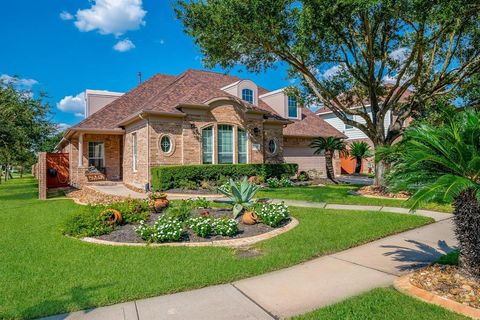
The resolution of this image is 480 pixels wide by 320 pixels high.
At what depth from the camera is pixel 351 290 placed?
161 inches

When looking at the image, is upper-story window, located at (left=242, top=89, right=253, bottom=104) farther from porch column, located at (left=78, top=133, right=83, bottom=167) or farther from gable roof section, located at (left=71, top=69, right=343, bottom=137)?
porch column, located at (left=78, top=133, right=83, bottom=167)

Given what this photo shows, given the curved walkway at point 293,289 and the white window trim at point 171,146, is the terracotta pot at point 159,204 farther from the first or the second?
the white window trim at point 171,146

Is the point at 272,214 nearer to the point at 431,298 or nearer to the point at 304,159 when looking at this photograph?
the point at 431,298

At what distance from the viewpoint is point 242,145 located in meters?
17.6

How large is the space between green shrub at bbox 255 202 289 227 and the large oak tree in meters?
6.03

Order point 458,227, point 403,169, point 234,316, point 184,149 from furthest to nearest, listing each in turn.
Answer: point 184,149 → point 403,169 → point 458,227 → point 234,316

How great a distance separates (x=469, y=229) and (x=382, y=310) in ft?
5.35

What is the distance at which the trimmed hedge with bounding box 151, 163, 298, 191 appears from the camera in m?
13.9

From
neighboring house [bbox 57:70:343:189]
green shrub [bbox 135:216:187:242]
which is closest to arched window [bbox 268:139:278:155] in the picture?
neighboring house [bbox 57:70:343:189]

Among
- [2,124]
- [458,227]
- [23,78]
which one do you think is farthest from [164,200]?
[23,78]

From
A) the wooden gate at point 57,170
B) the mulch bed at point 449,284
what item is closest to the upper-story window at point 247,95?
the wooden gate at point 57,170

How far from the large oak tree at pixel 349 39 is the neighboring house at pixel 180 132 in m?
3.17

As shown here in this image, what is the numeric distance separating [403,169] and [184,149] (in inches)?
488

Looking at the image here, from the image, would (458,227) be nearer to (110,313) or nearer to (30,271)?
(110,313)
